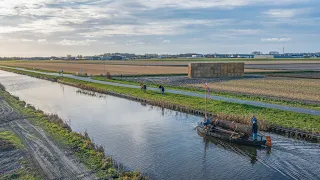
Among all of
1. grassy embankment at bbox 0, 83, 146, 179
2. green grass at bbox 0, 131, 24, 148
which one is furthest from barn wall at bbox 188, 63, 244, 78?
green grass at bbox 0, 131, 24, 148

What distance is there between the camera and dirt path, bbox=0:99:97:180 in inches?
781

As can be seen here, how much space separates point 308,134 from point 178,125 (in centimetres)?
1267

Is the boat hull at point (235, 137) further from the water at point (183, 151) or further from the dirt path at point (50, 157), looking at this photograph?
the dirt path at point (50, 157)

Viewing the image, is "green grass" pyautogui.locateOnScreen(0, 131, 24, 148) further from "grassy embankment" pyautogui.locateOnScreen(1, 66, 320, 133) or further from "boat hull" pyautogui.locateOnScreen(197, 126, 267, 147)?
"grassy embankment" pyautogui.locateOnScreen(1, 66, 320, 133)

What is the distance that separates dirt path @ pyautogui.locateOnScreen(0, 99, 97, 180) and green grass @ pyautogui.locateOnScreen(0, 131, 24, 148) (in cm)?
37

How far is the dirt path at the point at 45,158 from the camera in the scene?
1983 centimetres

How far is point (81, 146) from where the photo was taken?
2530 cm

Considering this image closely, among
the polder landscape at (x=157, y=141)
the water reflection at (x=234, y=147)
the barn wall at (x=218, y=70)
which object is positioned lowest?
the water reflection at (x=234, y=147)

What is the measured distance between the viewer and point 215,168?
72.5 feet

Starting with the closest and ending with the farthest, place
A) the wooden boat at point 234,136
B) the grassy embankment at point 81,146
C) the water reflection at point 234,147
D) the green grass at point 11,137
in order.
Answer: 1. the grassy embankment at point 81,146
2. the water reflection at point 234,147
3. the green grass at point 11,137
4. the wooden boat at point 234,136

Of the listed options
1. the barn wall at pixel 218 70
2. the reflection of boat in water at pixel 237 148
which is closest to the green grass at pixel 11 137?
the reflection of boat in water at pixel 237 148

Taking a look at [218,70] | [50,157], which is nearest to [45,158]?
[50,157]

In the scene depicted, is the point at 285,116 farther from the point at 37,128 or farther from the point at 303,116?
the point at 37,128

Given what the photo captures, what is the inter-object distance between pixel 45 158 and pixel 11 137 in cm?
739
